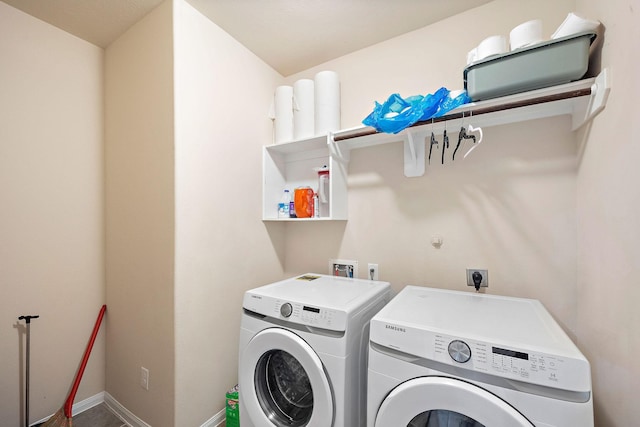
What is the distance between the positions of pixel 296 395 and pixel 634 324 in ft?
4.36

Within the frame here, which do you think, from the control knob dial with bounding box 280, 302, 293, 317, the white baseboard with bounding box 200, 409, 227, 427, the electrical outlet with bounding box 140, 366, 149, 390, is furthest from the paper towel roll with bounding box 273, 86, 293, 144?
the white baseboard with bounding box 200, 409, 227, 427

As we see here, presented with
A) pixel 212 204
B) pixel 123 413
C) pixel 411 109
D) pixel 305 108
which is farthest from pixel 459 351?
pixel 123 413

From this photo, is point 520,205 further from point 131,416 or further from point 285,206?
point 131,416

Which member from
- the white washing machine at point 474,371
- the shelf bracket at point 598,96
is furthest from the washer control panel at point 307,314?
the shelf bracket at point 598,96

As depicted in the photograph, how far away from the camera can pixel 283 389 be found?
138cm

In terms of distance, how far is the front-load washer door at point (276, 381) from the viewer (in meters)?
1.21

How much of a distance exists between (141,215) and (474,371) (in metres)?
1.85

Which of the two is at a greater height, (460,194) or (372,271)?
(460,194)

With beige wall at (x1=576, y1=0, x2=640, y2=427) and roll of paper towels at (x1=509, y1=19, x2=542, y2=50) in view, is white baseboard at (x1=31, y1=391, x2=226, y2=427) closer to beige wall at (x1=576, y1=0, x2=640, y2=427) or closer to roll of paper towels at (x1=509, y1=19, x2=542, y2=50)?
beige wall at (x1=576, y1=0, x2=640, y2=427)

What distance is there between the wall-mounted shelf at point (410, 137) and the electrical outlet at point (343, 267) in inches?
12.9

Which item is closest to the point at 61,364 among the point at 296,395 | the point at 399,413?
the point at 296,395

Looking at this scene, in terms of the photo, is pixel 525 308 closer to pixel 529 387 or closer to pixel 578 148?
pixel 529 387

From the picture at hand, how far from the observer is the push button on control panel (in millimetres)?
822

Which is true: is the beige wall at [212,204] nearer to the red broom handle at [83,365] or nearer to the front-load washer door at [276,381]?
the front-load washer door at [276,381]
